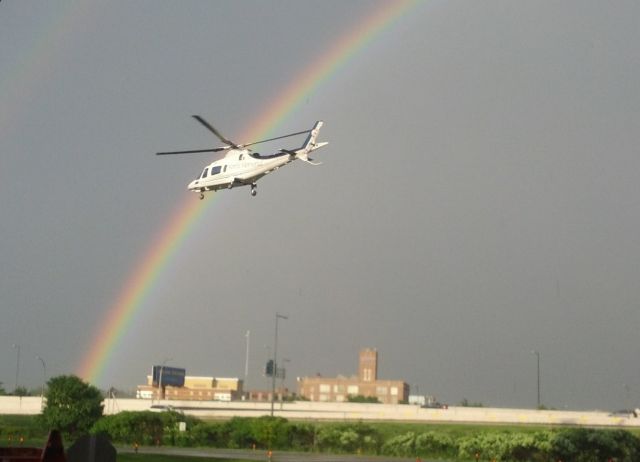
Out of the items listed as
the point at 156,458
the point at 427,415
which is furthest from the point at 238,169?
the point at 427,415

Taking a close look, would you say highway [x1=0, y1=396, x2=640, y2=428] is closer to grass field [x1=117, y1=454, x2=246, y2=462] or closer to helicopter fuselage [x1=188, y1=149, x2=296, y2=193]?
grass field [x1=117, y1=454, x2=246, y2=462]

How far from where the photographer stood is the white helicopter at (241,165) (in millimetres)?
56344

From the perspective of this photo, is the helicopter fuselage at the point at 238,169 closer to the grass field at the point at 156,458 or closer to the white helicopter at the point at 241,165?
the white helicopter at the point at 241,165

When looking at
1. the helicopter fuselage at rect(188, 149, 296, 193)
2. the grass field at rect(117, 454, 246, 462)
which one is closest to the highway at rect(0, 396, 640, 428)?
the grass field at rect(117, 454, 246, 462)

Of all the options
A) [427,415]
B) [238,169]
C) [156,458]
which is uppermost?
[238,169]

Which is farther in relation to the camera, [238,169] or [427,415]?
[427,415]

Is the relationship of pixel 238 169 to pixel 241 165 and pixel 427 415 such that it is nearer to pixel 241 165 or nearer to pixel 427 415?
pixel 241 165

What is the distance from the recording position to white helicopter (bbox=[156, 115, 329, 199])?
5634 cm

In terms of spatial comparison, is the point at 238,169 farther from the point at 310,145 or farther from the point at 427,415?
the point at 427,415

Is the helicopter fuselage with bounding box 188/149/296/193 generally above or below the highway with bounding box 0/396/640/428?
above

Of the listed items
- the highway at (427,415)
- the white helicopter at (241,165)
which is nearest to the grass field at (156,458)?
the white helicopter at (241,165)

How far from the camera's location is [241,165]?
186 ft

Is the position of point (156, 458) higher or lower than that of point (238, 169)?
lower

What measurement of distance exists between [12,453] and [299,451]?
64974 mm
